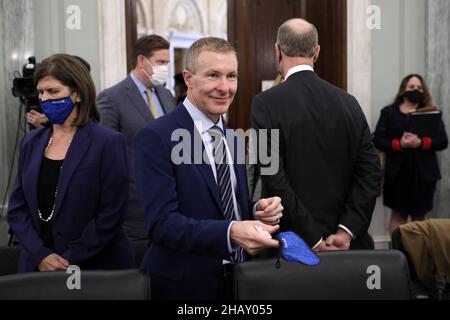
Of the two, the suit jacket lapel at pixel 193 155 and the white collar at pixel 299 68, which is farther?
the white collar at pixel 299 68

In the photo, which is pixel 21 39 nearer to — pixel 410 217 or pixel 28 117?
pixel 28 117

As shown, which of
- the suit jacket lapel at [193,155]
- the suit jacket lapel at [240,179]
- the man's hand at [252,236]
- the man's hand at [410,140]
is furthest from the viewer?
the man's hand at [410,140]

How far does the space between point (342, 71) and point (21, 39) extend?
2960 mm

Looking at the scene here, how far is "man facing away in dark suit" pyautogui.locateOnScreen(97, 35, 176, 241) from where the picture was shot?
10.5 feet

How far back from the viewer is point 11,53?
179 inches

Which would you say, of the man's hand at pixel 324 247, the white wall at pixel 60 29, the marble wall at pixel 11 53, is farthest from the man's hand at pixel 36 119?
the man's hand at pixel 324 247

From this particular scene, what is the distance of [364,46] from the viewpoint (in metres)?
5.34

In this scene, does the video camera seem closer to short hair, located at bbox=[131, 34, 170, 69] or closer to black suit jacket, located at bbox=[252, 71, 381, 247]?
short hair, located at bbox=[131, 34, 170, 69]

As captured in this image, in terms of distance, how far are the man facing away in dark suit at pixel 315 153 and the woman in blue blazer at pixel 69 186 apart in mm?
679

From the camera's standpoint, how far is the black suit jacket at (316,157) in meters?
2.41

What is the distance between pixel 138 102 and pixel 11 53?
1.84 meters

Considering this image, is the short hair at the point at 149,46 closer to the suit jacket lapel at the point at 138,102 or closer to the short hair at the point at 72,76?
the suit jacket lapel at the point at 138,102

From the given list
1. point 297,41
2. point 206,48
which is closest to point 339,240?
point 297,41
